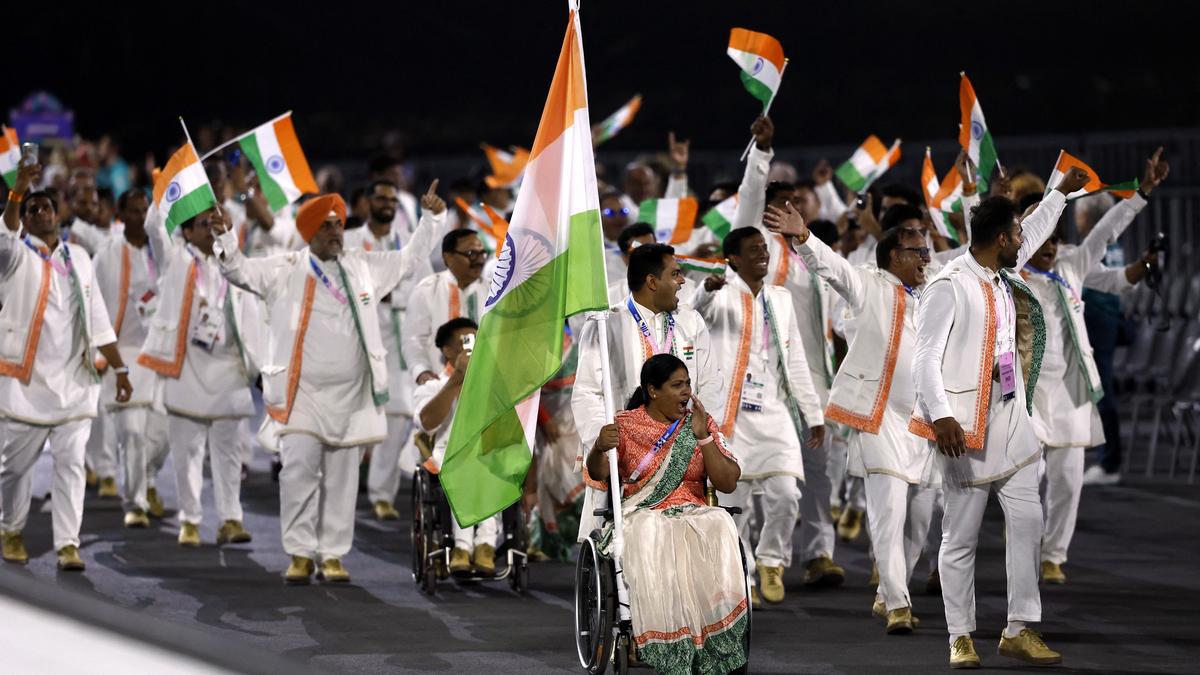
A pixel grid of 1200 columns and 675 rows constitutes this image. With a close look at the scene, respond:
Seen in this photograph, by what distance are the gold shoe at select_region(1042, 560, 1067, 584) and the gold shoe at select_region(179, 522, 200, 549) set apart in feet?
16.2

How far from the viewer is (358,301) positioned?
9.70m

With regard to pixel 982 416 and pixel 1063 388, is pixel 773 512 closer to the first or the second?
pixel 1063 388

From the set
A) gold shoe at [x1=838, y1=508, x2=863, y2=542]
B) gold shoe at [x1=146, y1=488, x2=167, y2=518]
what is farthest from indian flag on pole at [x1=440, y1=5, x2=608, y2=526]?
gold shoe at [x1=146, y1=488, x2=167, y2=518]

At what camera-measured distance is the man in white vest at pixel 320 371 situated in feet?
31.7

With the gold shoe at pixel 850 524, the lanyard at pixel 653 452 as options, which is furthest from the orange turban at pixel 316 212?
the gold shoe at pixel 850 524

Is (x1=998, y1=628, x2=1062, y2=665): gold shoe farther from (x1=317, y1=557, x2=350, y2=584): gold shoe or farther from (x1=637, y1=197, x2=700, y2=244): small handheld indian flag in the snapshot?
(x1=637, y1=197, x2=700, y2=244): small handheld indian flag

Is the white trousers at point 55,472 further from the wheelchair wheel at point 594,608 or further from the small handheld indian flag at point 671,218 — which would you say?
the wheelchair wheel at point 594,608

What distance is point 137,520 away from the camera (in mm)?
11875

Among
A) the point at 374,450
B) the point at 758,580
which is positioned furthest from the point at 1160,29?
the point at 758,580

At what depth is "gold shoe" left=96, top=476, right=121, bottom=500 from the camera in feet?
43.9

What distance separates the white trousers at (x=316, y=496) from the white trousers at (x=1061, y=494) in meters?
3.64

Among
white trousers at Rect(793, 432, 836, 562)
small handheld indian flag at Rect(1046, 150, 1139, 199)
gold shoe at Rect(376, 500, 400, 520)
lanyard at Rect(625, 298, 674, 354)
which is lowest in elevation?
gold shoe at Rect(376, 500, 400, 520)

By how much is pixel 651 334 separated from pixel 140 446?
17.8 feet

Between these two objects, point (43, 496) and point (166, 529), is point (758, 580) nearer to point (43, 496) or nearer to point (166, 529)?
point (166, 529)
